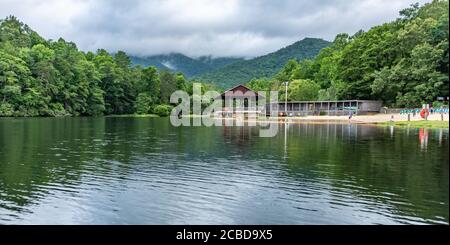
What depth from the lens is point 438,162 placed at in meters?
20.1

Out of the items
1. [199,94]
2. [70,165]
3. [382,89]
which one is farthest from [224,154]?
[199,94]

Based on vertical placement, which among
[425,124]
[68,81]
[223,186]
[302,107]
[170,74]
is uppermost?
[170,74]

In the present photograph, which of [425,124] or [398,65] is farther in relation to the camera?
[398,65]

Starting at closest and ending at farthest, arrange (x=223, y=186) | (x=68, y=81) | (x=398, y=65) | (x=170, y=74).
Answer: (x=223, y=186) < (x=398, y=65) < (x=68, y=81) < (x=170, y=74)

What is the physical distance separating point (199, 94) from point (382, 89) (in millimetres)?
64317

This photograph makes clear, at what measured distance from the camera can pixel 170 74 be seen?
424ft

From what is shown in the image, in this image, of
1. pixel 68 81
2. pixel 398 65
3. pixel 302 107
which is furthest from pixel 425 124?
pixel 68 81

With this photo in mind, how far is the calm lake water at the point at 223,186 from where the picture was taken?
11312mm

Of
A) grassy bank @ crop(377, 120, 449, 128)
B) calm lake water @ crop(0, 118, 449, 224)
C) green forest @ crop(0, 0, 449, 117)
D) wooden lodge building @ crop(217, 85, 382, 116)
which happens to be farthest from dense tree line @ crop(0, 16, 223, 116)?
calm lake water @ crop(0, 118, 449, 224)

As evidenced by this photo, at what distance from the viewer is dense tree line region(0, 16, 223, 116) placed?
82562 mm

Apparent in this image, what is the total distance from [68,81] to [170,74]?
117ft

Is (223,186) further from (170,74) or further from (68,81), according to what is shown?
(170,74)

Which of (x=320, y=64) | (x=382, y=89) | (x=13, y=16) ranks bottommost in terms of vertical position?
(x=382, y=89)
